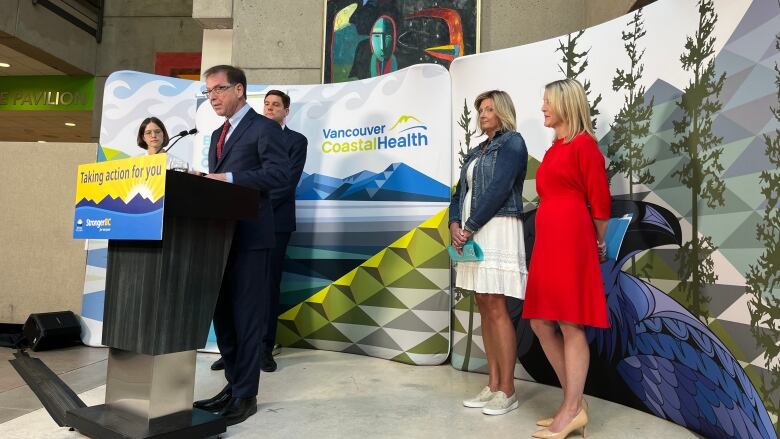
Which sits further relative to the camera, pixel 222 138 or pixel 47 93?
pixel 47 93

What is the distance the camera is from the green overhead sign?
10.2 m

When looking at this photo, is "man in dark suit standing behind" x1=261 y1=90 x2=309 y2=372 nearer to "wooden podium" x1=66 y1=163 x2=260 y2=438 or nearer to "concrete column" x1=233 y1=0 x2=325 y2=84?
"wooden podium" x1=66 y1=163 x2=260 y2=438

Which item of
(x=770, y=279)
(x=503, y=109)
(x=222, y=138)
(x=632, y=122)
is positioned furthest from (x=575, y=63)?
(x=222, y=138)

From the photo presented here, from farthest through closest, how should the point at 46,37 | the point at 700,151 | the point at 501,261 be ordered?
the point at 46,37 < the point at 501,261 < the point at 700,151

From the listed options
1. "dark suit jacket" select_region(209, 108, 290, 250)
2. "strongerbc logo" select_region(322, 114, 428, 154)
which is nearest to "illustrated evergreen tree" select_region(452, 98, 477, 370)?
"strongerbc logo" select_region(322, 114, 428, 154)

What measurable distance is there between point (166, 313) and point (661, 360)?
2107 millimetres

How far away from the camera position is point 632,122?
2619 mm

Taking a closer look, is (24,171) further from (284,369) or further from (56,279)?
(284,369)

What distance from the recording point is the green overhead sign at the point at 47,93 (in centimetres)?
1023

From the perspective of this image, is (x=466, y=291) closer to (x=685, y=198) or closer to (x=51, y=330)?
(x=685, y=198)

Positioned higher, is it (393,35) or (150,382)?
(393,35)

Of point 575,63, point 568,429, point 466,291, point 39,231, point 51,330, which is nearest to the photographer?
point 568,429

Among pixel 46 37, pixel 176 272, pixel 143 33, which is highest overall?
pixel 143 33

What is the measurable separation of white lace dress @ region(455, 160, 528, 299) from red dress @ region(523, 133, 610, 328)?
23 centimetres
